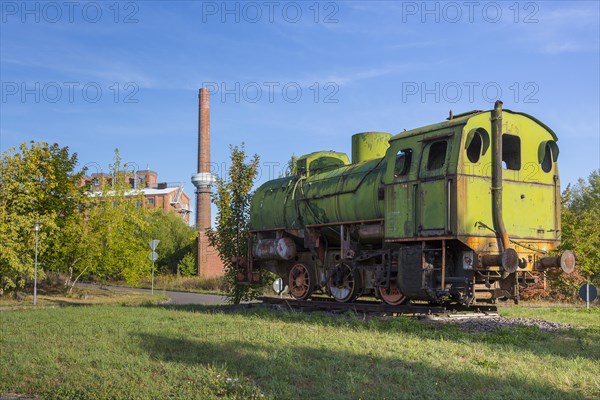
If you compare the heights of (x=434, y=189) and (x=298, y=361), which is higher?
(x=434, y=189)

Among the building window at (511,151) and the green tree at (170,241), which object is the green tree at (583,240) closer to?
the building window at (511,151)

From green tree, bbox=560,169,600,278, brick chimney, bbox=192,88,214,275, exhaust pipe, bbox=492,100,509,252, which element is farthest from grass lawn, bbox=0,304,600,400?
brick chimney, bbox=192,88,214,275

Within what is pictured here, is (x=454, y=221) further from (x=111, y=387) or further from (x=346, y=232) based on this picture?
(x=111, y=387)

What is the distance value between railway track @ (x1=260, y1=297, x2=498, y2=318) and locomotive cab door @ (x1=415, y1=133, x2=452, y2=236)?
5.64 feet

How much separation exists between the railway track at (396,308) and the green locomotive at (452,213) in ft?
0.95

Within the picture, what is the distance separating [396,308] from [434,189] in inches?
111

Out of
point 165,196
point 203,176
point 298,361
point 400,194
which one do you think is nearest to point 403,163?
point 400,194

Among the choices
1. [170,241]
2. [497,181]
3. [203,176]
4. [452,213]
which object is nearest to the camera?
[452,213]

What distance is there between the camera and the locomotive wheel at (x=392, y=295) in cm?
1401

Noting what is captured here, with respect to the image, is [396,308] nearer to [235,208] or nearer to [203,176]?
[235,208]

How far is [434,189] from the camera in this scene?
40.1 feet

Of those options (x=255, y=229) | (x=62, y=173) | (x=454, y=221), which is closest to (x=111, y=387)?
(x=454, y=221)

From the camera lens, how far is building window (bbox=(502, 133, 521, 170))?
12781mm

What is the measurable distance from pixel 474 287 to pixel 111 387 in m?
7.33
